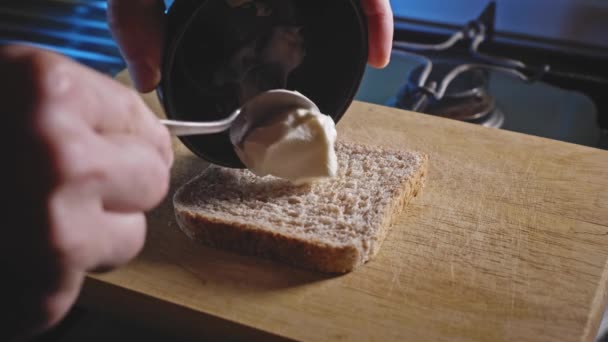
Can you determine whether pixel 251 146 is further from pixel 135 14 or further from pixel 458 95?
pixel 458 95

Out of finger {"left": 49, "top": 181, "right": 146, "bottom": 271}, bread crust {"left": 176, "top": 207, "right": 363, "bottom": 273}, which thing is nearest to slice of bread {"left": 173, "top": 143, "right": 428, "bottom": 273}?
bread crust {"left": 176, "top": 207, "right": 363, "bottom": 273}

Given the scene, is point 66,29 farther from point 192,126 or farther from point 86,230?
point 86,230

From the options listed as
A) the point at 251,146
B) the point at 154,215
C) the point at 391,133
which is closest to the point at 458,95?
the point at 391,133

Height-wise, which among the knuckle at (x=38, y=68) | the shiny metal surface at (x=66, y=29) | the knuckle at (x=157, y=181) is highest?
the knuckle at (x=38, y=68)

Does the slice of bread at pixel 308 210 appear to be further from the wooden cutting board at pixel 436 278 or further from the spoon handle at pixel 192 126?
the spoon handle at pixel 192 126

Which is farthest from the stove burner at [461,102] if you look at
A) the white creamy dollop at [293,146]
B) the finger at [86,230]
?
the finger at [86,230]

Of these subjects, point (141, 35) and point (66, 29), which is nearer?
point (141, 35)

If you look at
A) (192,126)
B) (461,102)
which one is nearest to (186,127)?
(192,126)
